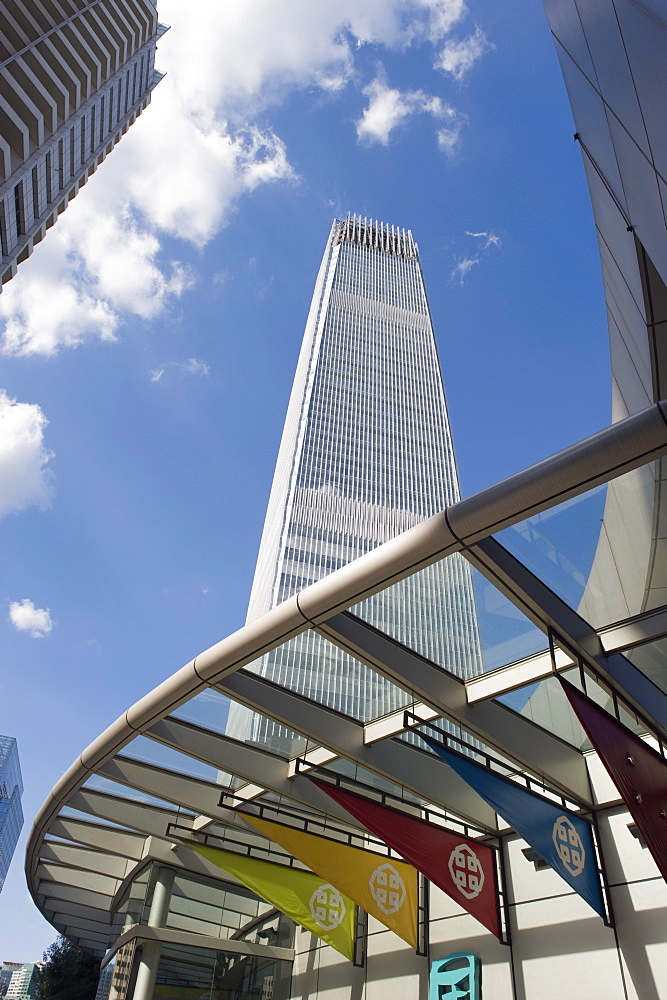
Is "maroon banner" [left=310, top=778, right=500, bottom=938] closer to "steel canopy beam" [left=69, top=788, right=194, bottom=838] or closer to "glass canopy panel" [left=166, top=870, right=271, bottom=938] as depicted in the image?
"steel canopy beam" [left=69, top=788, right=194, bottom=838]

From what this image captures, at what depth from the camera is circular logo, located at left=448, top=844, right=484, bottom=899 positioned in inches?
428

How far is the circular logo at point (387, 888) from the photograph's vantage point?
12.2 meters

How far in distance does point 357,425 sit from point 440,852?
100 m

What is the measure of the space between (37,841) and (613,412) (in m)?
15.9

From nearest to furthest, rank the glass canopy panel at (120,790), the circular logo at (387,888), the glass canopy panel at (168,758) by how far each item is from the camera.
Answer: the circular logo at (387,888), the glass canopy panel at (168,758), the glass canopy panel at (120,790)

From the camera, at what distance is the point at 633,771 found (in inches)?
237

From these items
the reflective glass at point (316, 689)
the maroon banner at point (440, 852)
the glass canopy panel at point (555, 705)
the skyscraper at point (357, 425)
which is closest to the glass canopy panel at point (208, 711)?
the reflective glass at point (316, 689)

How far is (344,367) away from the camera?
385 feet

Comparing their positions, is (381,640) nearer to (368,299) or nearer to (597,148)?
(597,148)

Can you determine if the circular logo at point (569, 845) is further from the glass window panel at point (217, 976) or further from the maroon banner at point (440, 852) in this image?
the glass window panel at point (217, 976)

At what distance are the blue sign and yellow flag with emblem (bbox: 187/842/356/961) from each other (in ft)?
5.80

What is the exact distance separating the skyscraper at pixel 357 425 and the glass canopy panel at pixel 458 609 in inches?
2867

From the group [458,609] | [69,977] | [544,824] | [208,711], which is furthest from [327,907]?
[69,977]

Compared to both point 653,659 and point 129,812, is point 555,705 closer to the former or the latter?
point 653,659
